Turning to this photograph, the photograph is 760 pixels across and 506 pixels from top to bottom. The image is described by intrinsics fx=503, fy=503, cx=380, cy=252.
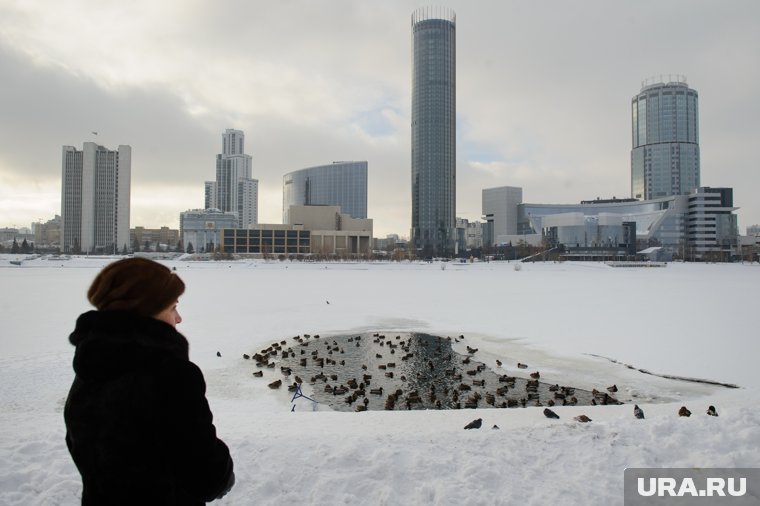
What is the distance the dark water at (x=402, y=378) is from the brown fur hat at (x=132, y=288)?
7.18 metres

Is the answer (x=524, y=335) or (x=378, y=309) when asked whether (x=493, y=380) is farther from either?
(x=378, y=309)

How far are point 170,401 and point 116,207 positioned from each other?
22062 cm

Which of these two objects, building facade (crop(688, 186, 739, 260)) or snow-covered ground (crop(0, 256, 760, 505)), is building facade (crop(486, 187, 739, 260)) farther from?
snow-covered ground (crop(0, 256, 760, 505))

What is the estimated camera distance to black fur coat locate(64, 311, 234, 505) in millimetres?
2227

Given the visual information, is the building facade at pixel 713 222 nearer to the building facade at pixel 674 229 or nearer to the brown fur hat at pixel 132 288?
the building facade at pixel 674 229

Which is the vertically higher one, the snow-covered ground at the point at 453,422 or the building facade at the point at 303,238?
the building facade at the point at 303,238

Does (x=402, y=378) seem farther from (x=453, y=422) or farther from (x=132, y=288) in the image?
(x=132, y=288)

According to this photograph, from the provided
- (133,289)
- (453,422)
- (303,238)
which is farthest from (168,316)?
(303,238)

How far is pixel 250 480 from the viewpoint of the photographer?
16.9ft

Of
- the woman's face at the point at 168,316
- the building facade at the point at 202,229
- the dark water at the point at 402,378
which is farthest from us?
the building facade at the point at 202,229

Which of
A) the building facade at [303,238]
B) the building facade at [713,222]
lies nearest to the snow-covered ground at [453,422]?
the building facade at [303,238]

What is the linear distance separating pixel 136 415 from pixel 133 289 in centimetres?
57

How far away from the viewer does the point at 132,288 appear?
235cm

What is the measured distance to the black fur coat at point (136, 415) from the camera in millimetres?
2227
